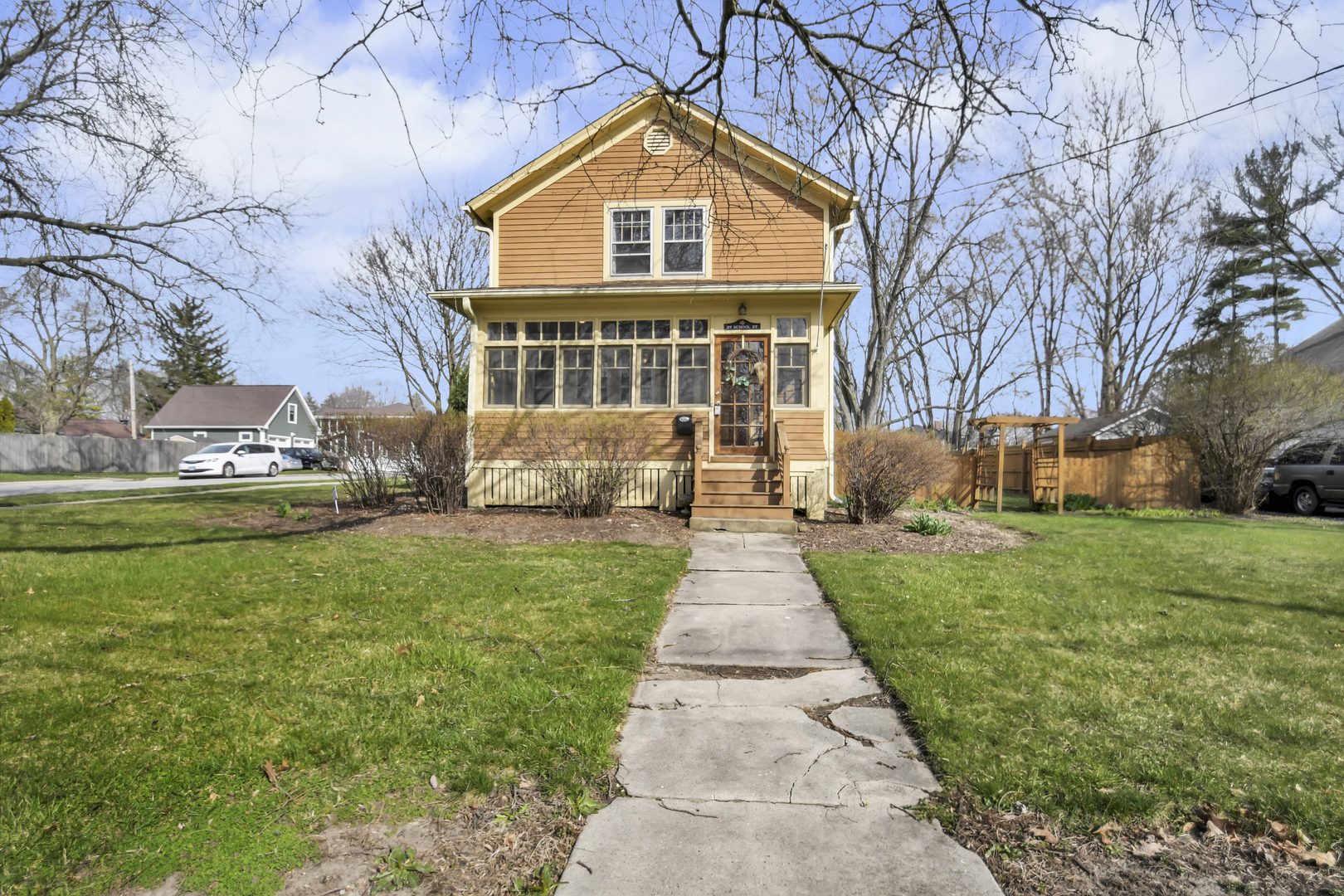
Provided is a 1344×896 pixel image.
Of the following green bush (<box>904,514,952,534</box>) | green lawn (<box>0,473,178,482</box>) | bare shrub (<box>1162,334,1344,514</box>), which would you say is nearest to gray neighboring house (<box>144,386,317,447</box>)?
green lawn (<box>0,473,178,482</box>)

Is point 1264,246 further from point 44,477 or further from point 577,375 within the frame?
point 44,477

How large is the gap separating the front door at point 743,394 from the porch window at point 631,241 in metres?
2.18

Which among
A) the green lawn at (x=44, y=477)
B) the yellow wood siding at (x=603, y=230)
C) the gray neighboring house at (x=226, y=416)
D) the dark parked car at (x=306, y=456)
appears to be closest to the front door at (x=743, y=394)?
the yellow wood siding at (x=603, y=230)

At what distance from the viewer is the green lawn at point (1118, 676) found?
2.76 meters

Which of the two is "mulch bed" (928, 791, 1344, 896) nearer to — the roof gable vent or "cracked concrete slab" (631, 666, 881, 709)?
"cracked concrete slab" (631, 666, 881, 709)

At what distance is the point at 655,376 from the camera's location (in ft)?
40.8

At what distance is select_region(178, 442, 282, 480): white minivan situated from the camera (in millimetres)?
27391

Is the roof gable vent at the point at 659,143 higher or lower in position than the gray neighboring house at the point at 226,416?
higher

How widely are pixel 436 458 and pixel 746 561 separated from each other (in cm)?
564

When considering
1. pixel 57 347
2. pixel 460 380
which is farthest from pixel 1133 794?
pixel 57 347

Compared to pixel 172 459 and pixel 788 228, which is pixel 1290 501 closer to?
pixel 788 228

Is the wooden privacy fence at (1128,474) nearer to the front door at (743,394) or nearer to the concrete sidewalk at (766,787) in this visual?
the front door at (743,394)

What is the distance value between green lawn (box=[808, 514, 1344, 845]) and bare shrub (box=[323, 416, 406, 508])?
679 centimetres

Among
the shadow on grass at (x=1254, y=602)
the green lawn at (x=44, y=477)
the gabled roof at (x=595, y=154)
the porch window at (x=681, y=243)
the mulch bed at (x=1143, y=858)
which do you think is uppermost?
the gabled roof at (x=595, y=154)
